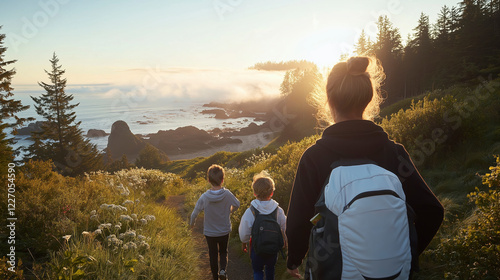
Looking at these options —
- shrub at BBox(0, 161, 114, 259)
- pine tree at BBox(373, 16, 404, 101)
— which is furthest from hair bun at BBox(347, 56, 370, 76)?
pine tree at BBox(373, 16, 404, 101)

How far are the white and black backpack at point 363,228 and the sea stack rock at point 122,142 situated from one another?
87681mm

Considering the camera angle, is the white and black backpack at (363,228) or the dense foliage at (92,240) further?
the dense foliage at (92,240)

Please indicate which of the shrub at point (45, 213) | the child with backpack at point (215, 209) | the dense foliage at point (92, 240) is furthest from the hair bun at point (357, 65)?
the shrub at point (45, 213)

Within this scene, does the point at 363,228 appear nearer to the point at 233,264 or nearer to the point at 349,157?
the point at 349,157

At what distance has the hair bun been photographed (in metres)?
1.94

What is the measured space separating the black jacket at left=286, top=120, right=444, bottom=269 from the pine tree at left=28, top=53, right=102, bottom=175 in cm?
4026

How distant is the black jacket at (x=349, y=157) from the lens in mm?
1958

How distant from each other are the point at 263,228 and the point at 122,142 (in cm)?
8995

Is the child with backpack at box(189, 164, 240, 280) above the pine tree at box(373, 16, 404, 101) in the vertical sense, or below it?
below

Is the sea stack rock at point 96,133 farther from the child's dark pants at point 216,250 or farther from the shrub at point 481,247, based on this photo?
the shrub at point 481,247

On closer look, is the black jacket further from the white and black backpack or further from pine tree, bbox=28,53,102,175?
pine tree, bbox=28,53,102,175

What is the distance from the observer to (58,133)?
36.3 metres

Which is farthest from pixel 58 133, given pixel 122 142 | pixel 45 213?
pixel 122 142

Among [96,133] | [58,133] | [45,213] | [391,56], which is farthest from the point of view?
[96,133]
